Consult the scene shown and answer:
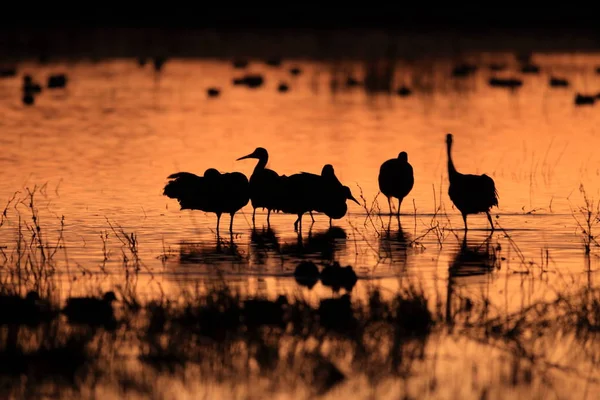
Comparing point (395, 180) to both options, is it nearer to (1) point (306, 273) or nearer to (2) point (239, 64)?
(1) point (306, 273)

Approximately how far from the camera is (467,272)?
13.3 m

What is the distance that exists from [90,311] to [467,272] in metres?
4.08

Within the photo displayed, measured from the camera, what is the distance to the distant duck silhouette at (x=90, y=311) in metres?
10.7

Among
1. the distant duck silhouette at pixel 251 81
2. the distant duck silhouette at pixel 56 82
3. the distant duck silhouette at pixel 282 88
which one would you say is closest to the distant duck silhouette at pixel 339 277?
the distant duck silhouette at pixel 282 88

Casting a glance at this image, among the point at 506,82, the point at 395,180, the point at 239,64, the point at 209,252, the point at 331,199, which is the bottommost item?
the point at 209,252

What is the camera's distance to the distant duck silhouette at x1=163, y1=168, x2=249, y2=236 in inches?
640

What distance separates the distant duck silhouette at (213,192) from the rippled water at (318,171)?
35 cm

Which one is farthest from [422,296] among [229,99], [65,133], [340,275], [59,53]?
[59,53]

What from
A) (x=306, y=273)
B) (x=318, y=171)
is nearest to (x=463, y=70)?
(x=318, y=171)

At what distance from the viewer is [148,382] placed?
9.07 metres

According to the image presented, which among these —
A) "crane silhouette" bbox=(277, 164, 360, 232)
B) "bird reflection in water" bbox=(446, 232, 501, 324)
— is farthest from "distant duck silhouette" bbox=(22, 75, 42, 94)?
"bird reflection in water" bbox=(446, 232, 501, 324)

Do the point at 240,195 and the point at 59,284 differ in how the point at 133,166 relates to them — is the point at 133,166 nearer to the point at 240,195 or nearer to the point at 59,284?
the point at 240,195

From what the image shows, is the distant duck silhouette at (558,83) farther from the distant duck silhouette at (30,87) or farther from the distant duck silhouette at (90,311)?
the distant duck silhouette at (90,311)

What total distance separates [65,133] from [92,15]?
55.1m
